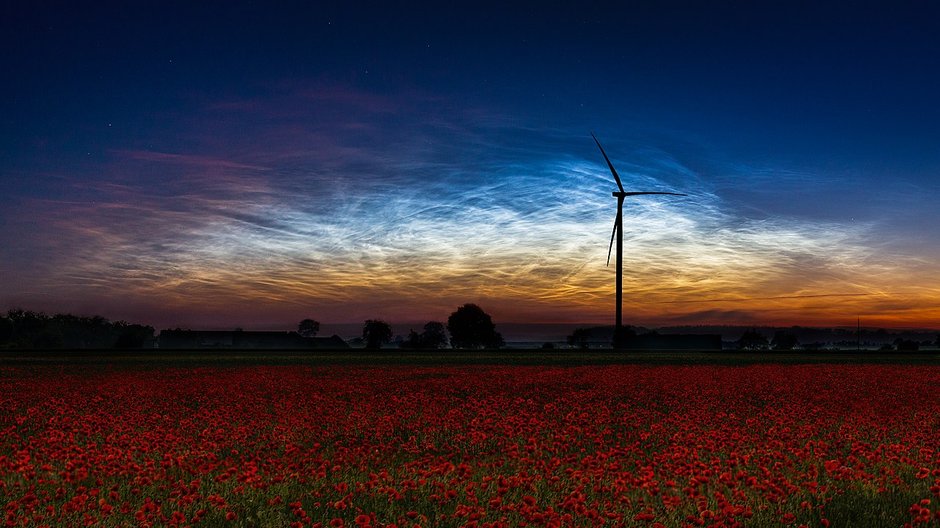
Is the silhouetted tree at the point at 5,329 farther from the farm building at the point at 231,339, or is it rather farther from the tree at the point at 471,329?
the tree at the point at 471,329

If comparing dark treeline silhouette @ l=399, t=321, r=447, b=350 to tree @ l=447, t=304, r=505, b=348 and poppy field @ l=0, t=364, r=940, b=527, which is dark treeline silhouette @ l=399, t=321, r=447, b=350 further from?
poppy field @ l=0, t=364, r=940, b=527

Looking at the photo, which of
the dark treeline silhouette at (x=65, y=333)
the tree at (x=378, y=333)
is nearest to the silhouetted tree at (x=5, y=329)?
the dark treeline silhouette at (x=65, y=333)

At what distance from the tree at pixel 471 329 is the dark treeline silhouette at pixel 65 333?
70088mm

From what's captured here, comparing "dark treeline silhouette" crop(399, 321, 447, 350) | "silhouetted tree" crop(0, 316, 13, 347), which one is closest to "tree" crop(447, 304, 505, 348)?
"dark treeline silhouette" crop(399, 321, 447, 350)

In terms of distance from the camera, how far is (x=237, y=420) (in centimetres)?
1703

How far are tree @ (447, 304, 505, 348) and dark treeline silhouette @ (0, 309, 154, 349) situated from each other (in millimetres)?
70088

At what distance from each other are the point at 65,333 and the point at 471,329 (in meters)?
101

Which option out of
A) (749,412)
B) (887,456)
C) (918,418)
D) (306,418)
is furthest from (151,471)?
(918,418)

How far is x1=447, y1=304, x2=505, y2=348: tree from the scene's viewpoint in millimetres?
170500

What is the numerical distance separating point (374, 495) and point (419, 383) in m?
19.8

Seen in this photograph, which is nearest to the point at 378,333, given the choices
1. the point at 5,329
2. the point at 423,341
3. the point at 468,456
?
the point at 423,341

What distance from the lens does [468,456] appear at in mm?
12898

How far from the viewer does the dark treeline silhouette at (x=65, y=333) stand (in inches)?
5443

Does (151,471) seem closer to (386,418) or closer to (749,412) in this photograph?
(386,418)
